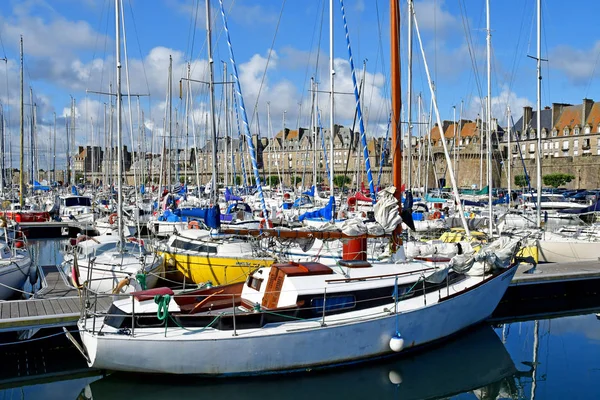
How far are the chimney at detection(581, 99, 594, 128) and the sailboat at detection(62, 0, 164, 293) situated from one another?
3167 inches

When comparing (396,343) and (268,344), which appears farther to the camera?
(396,343)

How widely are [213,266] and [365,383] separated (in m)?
7.63

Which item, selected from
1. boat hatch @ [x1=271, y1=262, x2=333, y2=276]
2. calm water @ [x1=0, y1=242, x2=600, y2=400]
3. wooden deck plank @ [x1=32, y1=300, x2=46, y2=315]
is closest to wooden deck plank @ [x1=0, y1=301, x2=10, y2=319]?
wooden deck plank @ [x1=32, y1=300, x2=46, y2=315]

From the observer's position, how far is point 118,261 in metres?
17.5

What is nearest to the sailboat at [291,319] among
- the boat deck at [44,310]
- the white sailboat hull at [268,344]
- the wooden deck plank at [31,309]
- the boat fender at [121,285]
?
the white sailboat hull at [268,344]

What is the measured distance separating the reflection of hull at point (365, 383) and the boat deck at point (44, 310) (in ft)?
5.89

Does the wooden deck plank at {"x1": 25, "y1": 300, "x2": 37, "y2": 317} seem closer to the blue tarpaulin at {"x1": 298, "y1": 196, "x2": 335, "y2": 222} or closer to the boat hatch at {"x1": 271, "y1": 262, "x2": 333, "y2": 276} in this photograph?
the boat hatch at {"x1": 271, "y1": 262, "x2": 333, "y2": 276}

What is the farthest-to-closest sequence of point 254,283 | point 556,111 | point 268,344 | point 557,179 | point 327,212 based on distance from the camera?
1. point 556,111
2. point 557,179
3. point 327,212
4. point 254,283
5. point 268,344

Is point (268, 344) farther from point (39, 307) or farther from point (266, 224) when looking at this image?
point (266, 224)

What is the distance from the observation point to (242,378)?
11.6 m

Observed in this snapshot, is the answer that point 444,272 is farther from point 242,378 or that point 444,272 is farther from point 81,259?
point 81,259

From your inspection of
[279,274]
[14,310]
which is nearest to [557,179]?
[279,274]

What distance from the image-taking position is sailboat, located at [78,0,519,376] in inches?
436

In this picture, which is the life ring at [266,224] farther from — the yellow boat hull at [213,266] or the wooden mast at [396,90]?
the wooden mast at [396,90]
